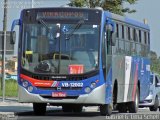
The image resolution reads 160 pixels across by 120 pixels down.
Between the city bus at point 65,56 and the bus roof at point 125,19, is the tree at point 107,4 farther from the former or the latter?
the city bus at point 65,56

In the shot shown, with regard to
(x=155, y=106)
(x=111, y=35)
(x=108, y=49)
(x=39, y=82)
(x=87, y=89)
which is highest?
(x=111, y=35)

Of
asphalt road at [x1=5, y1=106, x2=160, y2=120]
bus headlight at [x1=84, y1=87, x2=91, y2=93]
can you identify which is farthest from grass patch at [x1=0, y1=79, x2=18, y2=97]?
bus headlight at [x1=84, y1=87, x2=91, y2=93]

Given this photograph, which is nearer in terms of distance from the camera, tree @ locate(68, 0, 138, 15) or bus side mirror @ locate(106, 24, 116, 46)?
bus side mirror @ locate(106, 24, 116, 46)

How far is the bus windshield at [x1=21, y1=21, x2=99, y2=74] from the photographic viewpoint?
22672mm

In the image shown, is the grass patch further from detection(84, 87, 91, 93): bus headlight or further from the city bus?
detection(84, 87, 91, 93): bus headlight

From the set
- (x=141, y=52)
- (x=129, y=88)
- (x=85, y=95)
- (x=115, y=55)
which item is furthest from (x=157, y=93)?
(x=85, y=95)

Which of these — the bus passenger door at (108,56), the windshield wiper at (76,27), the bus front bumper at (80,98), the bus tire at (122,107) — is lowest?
the bus tire at (122,107)

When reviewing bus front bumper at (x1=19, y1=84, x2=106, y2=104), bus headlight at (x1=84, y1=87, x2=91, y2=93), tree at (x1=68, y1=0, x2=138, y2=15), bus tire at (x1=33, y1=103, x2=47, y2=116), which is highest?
tree at (x1=68, y1=0, x2=138, y2=15)

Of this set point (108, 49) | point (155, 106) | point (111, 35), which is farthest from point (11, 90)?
point (111, 35)

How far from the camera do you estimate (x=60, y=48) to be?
898 inches

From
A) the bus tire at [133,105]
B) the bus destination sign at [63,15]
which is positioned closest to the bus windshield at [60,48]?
the bus destination sign at [63,15]

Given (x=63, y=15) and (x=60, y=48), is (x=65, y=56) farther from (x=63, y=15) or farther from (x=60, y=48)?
(x=63, y=15)

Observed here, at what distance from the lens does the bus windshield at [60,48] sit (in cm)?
2267

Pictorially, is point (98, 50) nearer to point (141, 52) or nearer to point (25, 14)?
point (25, 14)
